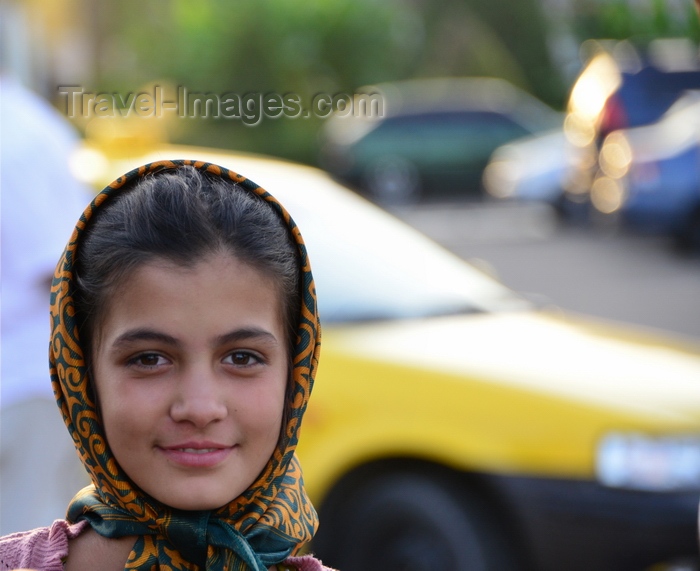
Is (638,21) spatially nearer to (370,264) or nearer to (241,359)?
(370,264)

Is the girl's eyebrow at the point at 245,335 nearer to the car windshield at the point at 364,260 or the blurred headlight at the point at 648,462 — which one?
the blurred headlight at the point at 648,462

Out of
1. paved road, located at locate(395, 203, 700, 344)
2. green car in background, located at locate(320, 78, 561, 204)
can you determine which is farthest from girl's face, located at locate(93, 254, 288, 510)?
green car in background, located at locate(320, 78, 561, 204)

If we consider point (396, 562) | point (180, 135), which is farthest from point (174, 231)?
point (180, 135)

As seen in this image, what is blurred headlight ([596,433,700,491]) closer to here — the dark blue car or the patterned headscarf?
the patterned headscarf

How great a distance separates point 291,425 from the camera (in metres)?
1.70

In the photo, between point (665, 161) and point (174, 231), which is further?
point (665, 161)

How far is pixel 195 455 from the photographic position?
5.21ft

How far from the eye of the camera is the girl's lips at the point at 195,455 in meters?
1.58

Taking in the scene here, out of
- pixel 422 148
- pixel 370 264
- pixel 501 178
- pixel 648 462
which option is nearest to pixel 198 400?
pixel 648 462

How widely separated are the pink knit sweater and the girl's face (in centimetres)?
15

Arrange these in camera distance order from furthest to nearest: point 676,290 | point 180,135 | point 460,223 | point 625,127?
1. point 180,135
2. point 460,223
3. point 625,127
4. point 676,290

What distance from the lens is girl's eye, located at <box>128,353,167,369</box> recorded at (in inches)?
62.9

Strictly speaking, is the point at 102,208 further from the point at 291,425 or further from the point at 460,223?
the point at 460,223

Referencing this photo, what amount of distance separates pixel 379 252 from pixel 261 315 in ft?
9.59
